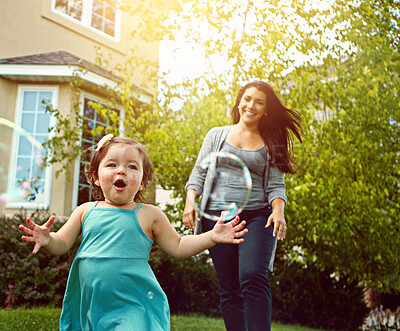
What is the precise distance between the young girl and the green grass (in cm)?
328

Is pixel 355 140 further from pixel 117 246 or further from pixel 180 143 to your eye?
pixel 117 246

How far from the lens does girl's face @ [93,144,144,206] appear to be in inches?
99.3

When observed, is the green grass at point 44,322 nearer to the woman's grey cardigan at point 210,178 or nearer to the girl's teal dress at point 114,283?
the woman's grey cardigan at point 210,178

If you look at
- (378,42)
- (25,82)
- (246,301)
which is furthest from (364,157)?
(25,82)

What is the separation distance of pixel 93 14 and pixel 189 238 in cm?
1116

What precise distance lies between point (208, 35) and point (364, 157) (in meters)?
2.76

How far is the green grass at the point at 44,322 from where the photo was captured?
5.49 metres

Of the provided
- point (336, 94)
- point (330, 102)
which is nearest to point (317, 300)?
point (330, 102)

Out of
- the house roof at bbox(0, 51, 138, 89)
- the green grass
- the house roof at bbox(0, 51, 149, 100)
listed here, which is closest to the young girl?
the green grass

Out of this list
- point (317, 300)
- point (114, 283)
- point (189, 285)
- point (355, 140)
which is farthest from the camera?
point (317, 300)

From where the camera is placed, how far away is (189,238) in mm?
2600

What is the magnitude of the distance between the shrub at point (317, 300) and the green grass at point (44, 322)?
1.01 m

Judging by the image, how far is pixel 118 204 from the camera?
2645mm

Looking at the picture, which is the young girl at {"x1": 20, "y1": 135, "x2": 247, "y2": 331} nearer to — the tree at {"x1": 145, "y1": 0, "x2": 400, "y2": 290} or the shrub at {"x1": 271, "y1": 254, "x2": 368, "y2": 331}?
the tree at {"x1": 145, "y1": 0, "x2": 400, "y2": 290}
